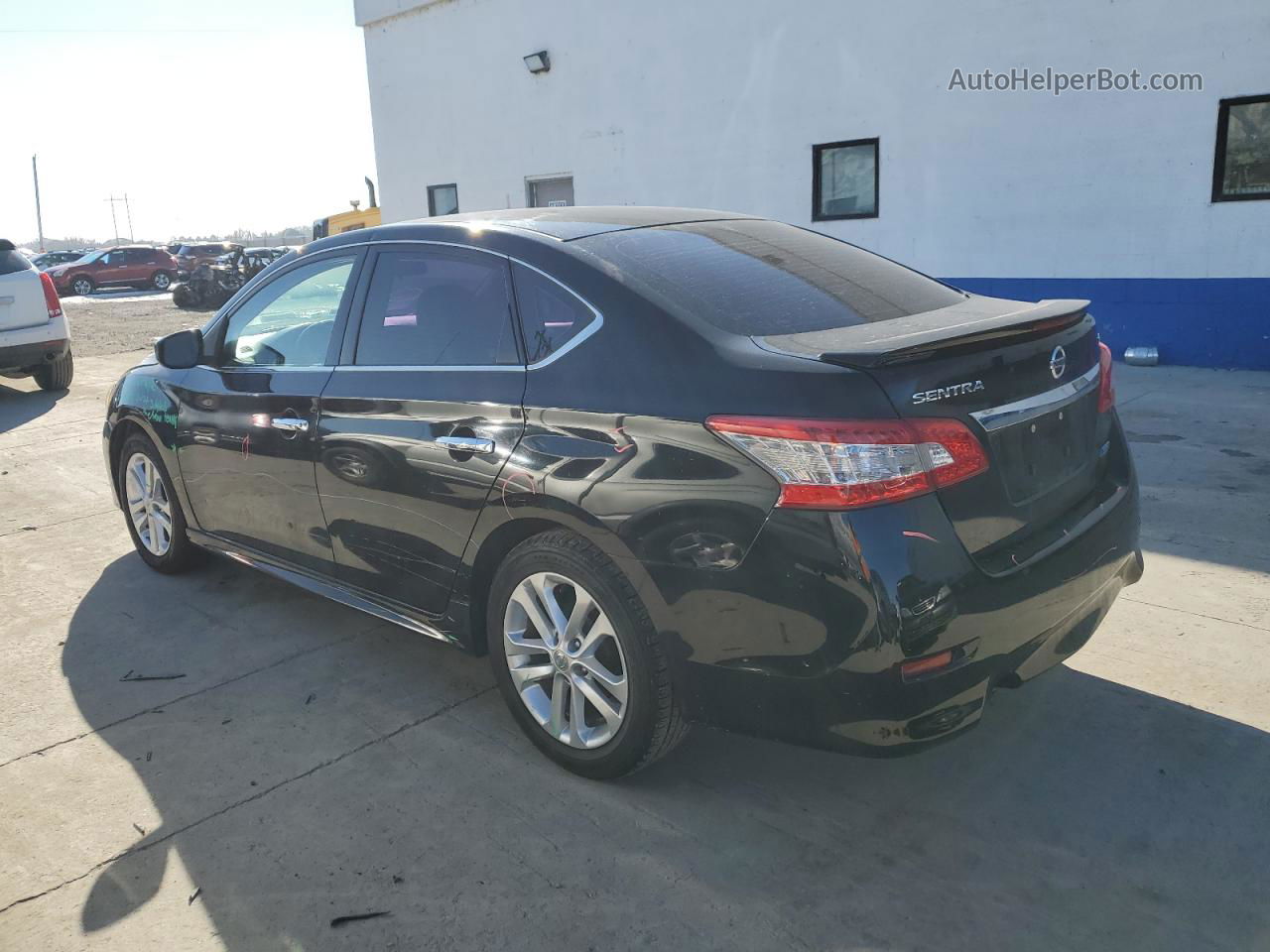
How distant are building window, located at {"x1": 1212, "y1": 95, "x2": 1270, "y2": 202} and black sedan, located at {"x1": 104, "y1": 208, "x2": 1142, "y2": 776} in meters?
7.49

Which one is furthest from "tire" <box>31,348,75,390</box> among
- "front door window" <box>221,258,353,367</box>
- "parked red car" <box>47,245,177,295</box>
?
"parked red car" <box>47,245,177,295</box>

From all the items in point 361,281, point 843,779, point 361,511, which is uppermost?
point 361,281

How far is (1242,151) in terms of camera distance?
363 inches

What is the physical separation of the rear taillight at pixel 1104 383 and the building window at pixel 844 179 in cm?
882

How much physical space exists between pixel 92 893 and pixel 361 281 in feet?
7.04

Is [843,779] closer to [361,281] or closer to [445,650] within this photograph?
[445,650]

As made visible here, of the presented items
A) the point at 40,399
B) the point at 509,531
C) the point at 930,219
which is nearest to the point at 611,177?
the point at 930,219

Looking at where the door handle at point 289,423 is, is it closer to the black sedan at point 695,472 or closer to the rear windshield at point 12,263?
the black sedan at point 695,472

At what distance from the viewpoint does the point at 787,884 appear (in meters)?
2.56

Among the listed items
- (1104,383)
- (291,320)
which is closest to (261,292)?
(291,320)

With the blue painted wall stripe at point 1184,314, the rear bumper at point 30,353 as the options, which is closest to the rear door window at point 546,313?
the blue painted wall stripe at point 1184,314

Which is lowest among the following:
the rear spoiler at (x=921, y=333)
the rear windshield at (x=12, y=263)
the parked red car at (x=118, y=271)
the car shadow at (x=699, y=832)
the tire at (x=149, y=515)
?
the car shadow at (x=699, y=832)

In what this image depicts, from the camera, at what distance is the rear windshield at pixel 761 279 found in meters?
2.87

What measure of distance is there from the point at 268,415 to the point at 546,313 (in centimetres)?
147
